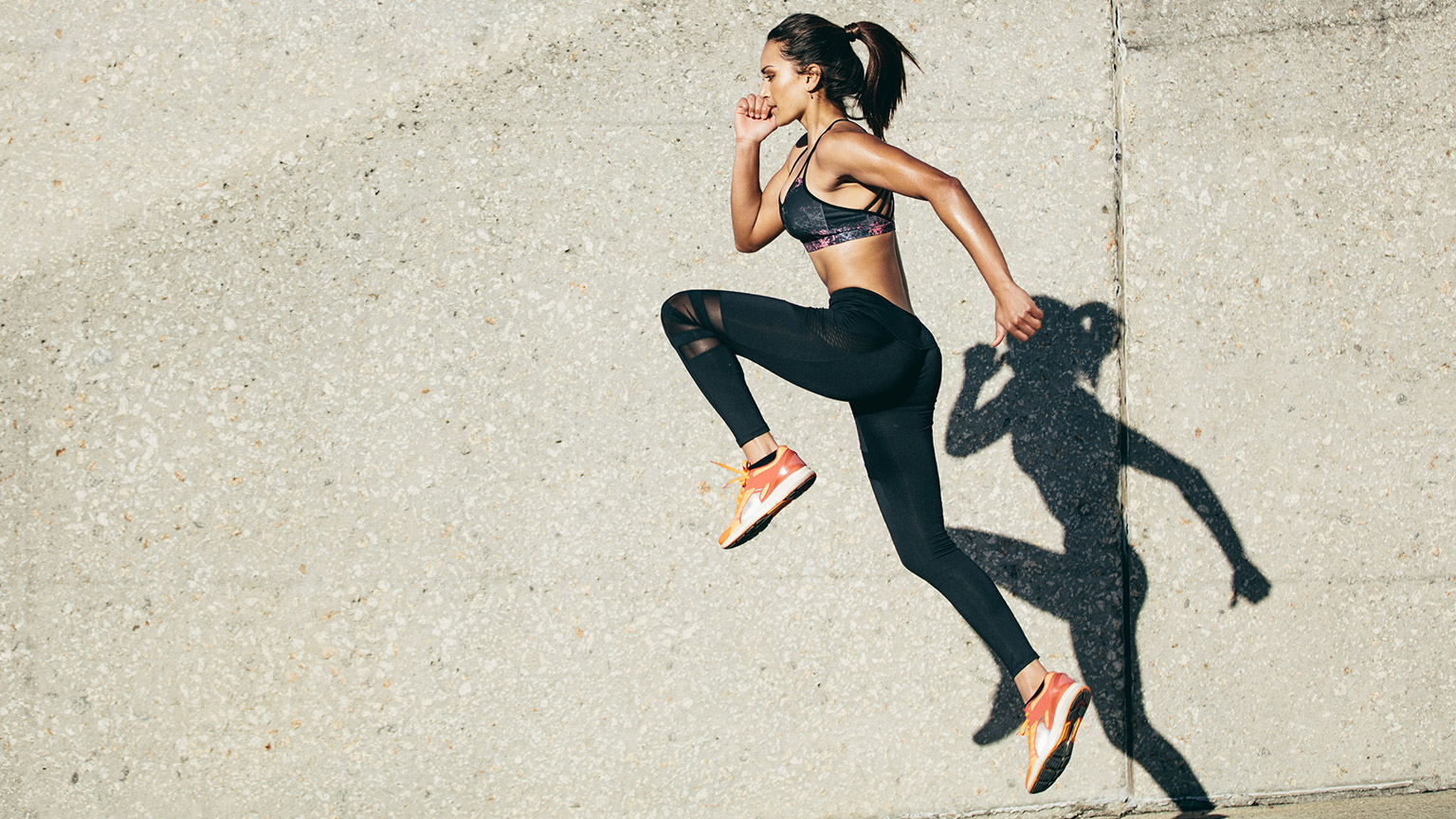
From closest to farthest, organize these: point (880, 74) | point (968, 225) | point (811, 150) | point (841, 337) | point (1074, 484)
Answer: point (968, 225), point (841, 337), point (811, 150), point (880, 74), point (1074, 484)

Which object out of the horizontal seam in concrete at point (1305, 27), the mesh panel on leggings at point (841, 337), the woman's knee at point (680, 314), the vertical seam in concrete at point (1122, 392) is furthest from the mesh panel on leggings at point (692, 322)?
the horizontal seam in concrete at point (1305, 27)

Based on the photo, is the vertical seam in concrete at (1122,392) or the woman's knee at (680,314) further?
the vertical seam in concrete at (1122,392)

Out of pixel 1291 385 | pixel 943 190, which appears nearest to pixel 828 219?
pixel 943 190

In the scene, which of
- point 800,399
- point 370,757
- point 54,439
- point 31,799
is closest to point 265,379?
point 54,439

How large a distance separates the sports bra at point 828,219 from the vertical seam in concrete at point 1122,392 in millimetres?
1314

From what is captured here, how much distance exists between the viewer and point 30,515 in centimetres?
305

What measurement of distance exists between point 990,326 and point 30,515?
10.9ft

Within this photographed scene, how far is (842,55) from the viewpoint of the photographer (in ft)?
8.09

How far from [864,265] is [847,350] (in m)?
0.25

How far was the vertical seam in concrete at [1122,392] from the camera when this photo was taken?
3.26 meters

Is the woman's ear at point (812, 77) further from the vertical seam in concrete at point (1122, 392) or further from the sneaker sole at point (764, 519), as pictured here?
the vertical seam in concrete at point (1122, 392)

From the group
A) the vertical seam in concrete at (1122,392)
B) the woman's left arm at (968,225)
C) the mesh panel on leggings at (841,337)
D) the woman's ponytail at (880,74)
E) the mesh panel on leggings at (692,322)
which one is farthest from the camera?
the vertical seam in concrete at (1122,392)

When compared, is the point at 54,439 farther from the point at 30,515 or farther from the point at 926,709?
the point at 926,709

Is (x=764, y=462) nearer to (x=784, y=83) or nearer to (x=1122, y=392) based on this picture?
(x=784, y=83)
